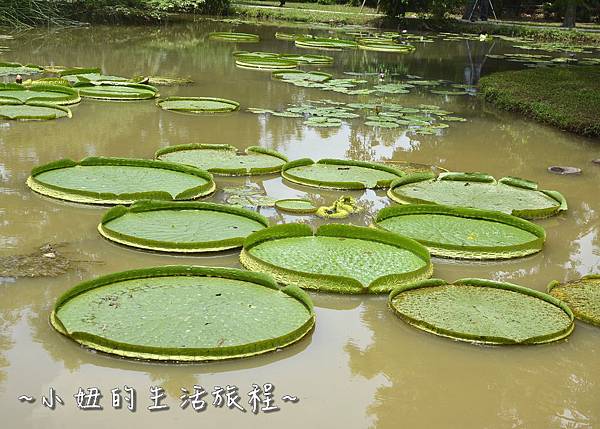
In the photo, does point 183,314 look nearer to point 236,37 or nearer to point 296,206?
point 296,206

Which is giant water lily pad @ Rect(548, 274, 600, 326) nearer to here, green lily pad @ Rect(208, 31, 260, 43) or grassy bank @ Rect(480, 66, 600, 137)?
grassy bank @ Rect(480, 66, 600, 137)

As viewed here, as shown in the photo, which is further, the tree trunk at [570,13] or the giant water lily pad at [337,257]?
the tree trunk at [570,13]

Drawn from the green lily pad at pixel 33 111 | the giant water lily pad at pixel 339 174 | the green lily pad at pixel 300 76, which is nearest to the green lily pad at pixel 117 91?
the green lily pad at pixel 33 111

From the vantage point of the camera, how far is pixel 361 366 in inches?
173

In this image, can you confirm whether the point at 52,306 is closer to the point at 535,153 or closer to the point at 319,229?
the point at 319,229

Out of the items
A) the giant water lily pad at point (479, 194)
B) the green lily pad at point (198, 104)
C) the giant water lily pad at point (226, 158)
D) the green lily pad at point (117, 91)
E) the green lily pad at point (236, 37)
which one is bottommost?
the giant water lily pad at point (479, 194)

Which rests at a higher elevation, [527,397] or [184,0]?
[184,0]

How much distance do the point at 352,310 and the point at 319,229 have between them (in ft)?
3.33

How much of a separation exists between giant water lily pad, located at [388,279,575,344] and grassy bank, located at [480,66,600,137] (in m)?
6.41

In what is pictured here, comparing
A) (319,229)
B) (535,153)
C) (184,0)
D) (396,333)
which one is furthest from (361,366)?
(184,0)

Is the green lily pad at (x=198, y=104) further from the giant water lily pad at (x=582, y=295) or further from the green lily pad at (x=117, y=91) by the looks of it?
the giant water lily pad at (x=582, y=295)

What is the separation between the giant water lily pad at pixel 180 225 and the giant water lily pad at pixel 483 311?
1.49 meters

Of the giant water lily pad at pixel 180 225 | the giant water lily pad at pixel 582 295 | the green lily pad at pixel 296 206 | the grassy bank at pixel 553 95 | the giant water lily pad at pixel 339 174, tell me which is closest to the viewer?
the giant water lily pad at pixel 582 295

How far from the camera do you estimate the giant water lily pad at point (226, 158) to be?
7781 millimetres
